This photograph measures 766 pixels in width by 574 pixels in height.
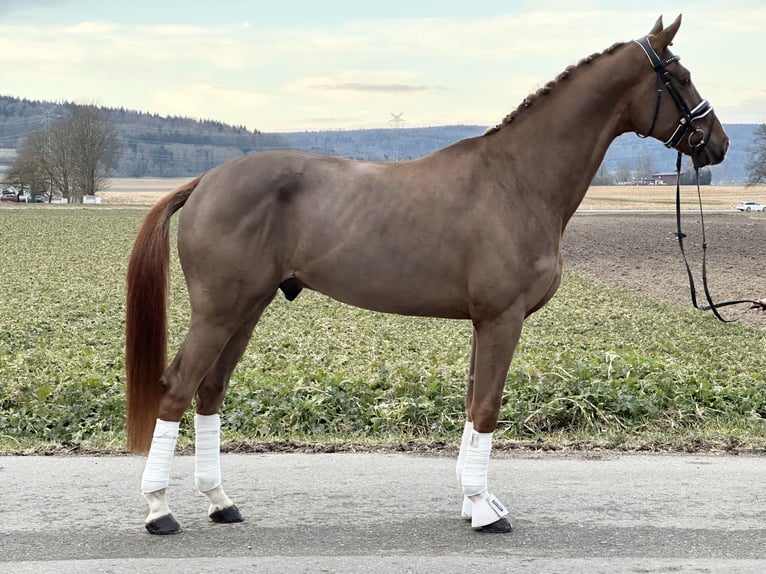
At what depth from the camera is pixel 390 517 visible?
4.77 meters

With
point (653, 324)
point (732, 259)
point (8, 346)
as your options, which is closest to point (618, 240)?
point (732, 259)

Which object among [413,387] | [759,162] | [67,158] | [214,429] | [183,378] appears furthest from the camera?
[67,158]

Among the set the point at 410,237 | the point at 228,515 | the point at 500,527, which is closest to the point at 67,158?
the point at 228,515

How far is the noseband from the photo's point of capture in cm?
484

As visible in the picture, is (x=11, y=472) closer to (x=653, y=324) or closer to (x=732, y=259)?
(x=653, y=324)

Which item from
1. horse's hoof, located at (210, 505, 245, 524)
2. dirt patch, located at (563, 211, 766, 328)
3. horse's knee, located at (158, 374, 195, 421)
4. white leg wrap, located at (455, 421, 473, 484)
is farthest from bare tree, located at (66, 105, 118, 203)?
white leg wrap, located at (455, 421, 473, 484)

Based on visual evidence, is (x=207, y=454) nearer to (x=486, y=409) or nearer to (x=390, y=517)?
(x=390, y=517)

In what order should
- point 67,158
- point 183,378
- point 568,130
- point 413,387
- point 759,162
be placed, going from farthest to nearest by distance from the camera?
point 67,158, point 759,162, point 413,387, point 568,130, point 183,378

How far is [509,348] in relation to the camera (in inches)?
184

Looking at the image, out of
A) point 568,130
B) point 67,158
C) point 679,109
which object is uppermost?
point 67,158

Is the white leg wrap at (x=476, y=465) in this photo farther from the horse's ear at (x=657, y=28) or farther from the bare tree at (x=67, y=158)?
the bare tree at (x=67, y=158)

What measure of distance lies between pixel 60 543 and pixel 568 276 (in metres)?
20.3

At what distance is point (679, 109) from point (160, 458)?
11.3ft

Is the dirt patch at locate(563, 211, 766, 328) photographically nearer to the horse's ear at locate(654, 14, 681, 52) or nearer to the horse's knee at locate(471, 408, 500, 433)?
the horse's ear at locate(654, 14, 681, 52)
